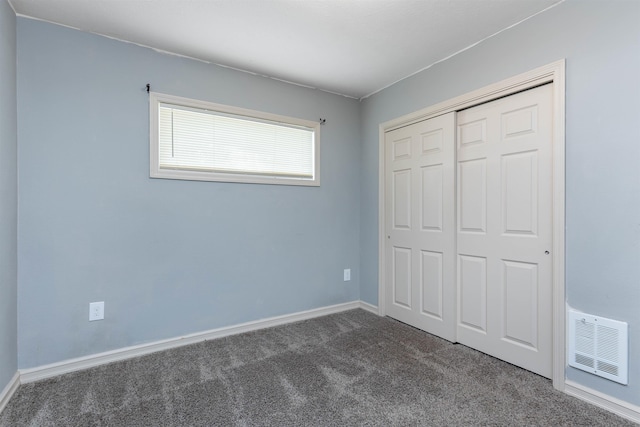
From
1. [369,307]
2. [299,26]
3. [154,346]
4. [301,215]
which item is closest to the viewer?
[299,26]

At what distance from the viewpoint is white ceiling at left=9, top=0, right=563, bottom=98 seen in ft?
6.07

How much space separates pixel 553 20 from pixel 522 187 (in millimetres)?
1007

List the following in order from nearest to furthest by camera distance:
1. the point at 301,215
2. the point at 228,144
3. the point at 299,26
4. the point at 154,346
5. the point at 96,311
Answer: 1. the point at 299,26
2. the point at 96,311
3. the point at 154,346
4. the point at 228,144
5. the point at 301,215

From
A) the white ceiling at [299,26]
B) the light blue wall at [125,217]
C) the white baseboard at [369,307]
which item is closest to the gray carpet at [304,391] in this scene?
the light blue wall at [125,217]

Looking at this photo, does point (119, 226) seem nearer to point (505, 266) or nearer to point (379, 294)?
point (379, 294)

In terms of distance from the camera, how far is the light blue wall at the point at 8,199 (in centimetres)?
171

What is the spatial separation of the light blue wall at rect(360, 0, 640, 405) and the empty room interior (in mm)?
10

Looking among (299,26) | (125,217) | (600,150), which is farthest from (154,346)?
(600,150)

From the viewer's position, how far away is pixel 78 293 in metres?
2.11

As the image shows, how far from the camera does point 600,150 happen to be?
5.51 feet

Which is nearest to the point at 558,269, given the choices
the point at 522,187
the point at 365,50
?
the point at 522,187

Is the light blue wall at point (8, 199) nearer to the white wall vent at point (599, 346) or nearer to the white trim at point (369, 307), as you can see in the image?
the white trim at point (369, 307)

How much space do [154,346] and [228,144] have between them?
1705 mm

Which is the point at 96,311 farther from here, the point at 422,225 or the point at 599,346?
the point at 599,346
